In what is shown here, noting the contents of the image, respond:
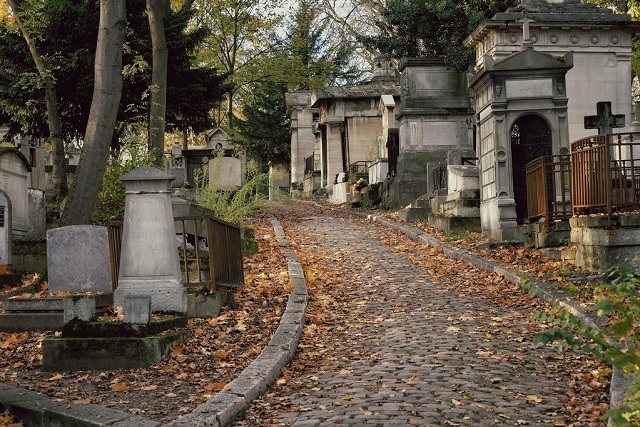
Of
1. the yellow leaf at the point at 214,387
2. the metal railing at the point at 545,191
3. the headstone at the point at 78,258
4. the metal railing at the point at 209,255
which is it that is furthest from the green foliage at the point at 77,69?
the yellow leaf at the point at 214,387

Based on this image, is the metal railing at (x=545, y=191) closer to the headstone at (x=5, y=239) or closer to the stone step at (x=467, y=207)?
the stone step at (x=467, y=207)

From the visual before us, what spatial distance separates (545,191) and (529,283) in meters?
6.99

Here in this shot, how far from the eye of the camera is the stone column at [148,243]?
8.46m

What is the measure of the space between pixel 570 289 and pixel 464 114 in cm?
1539

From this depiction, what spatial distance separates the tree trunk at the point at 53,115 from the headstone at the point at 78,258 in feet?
32.8

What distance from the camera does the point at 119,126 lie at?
23641 mm

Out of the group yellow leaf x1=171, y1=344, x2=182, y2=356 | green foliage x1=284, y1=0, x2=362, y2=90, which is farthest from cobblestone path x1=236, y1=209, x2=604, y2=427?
green foliage x1=284, y1=0, x2=362, y2=90

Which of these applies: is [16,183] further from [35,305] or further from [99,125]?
[35,305]

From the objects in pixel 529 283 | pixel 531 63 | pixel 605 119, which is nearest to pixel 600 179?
pixel 605 119

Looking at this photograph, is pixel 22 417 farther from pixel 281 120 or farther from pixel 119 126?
pixel 281 120

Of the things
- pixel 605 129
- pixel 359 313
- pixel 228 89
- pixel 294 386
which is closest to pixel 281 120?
pixel 228 89

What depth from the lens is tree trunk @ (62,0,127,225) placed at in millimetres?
12688

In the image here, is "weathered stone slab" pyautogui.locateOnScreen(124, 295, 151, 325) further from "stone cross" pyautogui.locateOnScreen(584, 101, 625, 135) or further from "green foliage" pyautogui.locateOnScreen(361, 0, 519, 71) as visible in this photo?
"green foliage" pyautogui.locateOnScreen(361, 0, 519, 71)

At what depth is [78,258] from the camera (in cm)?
972
